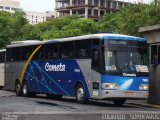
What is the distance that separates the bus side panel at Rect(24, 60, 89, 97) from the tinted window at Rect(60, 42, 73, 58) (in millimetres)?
300

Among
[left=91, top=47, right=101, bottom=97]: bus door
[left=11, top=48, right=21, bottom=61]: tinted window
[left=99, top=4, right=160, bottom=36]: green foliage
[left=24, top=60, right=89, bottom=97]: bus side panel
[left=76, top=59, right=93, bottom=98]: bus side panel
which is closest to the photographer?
[left=91, top=47, right=101, bottom=97]: bus door

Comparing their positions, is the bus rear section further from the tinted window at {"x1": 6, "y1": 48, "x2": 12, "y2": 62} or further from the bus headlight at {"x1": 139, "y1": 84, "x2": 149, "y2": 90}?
the tinted window at {"x1": 6, "y1": 48, "x2": 12, "y2": 62}

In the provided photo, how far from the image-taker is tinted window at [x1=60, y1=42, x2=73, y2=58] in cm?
2445

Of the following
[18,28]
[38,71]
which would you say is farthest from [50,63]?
[18,28]

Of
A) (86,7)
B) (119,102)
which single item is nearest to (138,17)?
(119,102)

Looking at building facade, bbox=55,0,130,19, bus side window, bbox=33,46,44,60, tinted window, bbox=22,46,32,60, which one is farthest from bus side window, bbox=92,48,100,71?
building facade, bbox=55,0,130,19

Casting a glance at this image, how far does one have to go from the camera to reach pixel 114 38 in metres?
22.1

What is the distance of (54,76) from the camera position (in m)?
26.3

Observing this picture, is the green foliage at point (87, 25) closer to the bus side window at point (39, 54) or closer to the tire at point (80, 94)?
the bus side window at point (39, 54)

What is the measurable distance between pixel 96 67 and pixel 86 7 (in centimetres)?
12416

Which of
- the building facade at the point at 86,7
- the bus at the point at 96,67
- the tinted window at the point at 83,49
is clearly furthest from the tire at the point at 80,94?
the building facade at the point at 86,7

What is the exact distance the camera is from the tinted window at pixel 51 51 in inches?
1029

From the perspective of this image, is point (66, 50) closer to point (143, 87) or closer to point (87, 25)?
point (143, 87)

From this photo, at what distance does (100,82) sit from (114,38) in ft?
6.78
